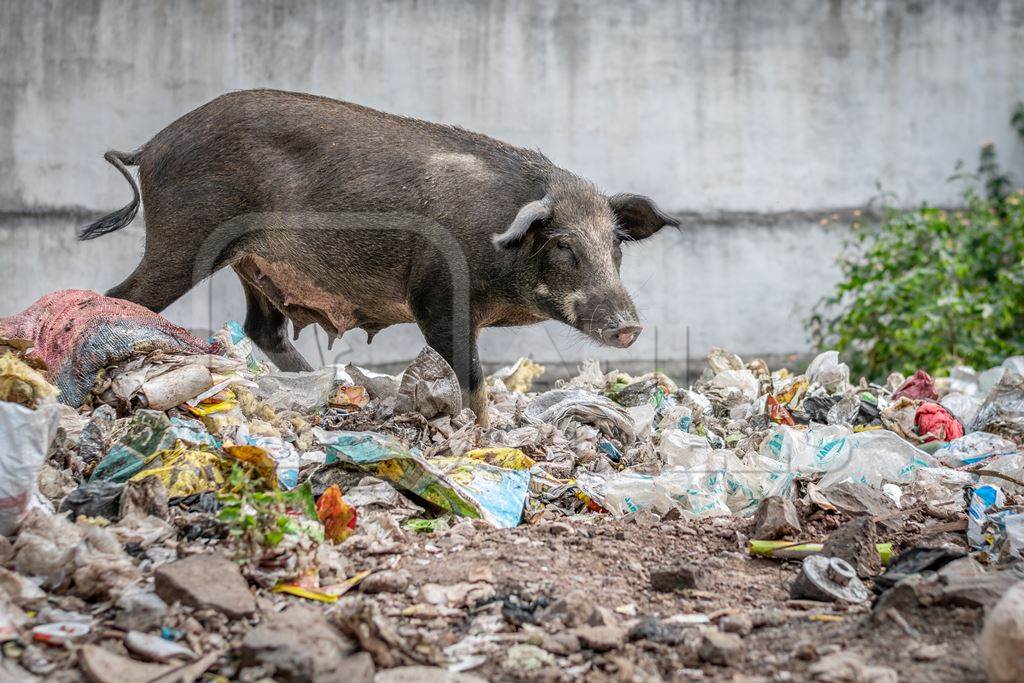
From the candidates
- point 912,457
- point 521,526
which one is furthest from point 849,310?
point 521,526

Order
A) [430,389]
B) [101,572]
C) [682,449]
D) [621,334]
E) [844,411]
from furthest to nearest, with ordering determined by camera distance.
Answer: [844,411]
[621,334]
[430,389]
[682,449]
[101,572]

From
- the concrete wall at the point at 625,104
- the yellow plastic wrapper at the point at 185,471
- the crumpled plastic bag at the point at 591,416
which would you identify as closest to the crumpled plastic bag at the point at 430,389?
the crumpled plastic bag at the point at 591,416

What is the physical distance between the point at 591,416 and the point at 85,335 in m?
2.29

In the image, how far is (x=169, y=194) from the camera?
18.6 feet

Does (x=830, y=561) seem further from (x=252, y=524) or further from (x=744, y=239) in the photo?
(x=744, y=239)

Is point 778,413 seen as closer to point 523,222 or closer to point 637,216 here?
point 637,216

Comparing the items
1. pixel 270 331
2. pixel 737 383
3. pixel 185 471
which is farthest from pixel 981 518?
pixel 270 331

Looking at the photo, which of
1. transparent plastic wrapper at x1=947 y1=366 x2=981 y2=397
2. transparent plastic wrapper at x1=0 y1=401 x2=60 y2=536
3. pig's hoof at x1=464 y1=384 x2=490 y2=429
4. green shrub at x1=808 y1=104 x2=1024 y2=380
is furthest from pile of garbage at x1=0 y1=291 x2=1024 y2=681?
green shrub at x1=808 y1=104 x2=1024 y2=380

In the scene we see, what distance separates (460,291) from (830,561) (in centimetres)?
273

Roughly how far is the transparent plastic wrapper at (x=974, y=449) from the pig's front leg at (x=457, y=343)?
2095 millimetres

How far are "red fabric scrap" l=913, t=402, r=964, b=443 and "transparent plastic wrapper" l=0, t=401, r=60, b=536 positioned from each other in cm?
395

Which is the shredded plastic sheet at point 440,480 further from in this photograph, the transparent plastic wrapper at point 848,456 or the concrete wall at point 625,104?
the concrete wall at point 625,104

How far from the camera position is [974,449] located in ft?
16.1

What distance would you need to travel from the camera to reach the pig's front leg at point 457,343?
531cm
